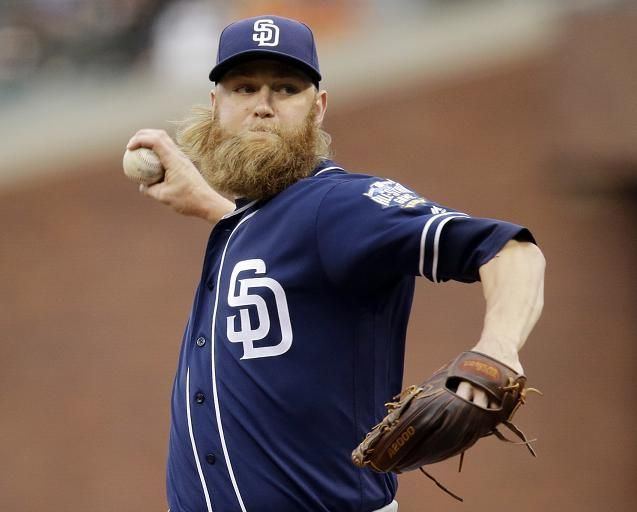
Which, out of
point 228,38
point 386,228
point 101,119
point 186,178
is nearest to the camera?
point 386,228

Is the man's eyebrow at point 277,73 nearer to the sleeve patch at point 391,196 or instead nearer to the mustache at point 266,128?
the mustache at point 266,128

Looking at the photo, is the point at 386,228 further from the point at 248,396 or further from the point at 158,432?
the point at 158,432

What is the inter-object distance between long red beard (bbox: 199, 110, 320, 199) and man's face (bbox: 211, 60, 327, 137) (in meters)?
0.03

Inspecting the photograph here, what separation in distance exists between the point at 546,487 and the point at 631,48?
324 centimetres

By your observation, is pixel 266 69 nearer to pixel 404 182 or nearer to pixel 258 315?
pixel 258 315

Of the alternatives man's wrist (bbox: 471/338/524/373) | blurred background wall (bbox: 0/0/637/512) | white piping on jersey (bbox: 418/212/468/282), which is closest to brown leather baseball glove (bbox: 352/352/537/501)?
man's wrist (bbox: 471/338/524/373)

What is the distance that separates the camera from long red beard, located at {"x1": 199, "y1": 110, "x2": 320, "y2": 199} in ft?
11.4

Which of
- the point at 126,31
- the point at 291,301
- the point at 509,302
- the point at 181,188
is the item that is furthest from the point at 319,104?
the point at 126,31

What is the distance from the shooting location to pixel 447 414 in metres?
2.59

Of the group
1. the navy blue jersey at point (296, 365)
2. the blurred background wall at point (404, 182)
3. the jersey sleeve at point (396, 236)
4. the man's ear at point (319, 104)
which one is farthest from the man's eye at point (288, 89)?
the blurred background wall at point (404, 182)

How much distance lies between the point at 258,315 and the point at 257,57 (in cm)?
86

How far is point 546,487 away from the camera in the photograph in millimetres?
8641

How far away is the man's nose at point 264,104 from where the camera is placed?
11.8 ft

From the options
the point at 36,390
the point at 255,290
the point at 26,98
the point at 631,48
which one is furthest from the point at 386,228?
the point at 26,98
